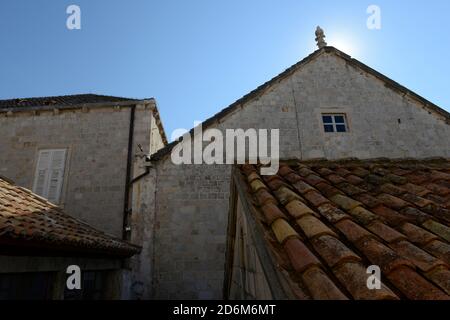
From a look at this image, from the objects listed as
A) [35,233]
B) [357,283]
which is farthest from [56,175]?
[357,283]

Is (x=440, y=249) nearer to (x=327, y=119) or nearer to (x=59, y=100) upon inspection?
(x=327, y=119)

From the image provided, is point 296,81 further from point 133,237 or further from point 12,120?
point 12,120

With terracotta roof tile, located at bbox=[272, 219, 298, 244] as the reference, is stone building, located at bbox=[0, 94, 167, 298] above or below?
above

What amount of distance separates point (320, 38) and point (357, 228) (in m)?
11.2

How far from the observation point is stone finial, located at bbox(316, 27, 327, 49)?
11.2 meters

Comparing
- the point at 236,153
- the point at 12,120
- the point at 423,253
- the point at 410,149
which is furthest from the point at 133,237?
the point at 410,149

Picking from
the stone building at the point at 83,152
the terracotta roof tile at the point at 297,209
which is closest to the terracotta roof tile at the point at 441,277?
the terracotta roof tile at the point at 297,209

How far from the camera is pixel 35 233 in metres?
3.89

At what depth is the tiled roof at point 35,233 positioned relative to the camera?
12.1 ft

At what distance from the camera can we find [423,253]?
5.65 ft

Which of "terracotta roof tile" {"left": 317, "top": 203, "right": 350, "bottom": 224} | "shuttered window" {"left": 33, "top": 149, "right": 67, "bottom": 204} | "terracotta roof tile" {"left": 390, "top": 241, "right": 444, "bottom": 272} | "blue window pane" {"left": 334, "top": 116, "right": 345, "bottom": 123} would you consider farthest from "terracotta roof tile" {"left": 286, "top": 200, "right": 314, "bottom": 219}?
"shuttered window" {"left": 33, "top": 149, "right": 67, "bottom": 204}

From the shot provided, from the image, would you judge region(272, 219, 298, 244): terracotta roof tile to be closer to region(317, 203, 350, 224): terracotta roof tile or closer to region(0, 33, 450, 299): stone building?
region(317, 203, 350, 224): terracotta roof tile

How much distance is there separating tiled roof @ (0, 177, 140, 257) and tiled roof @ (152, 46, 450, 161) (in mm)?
3209
